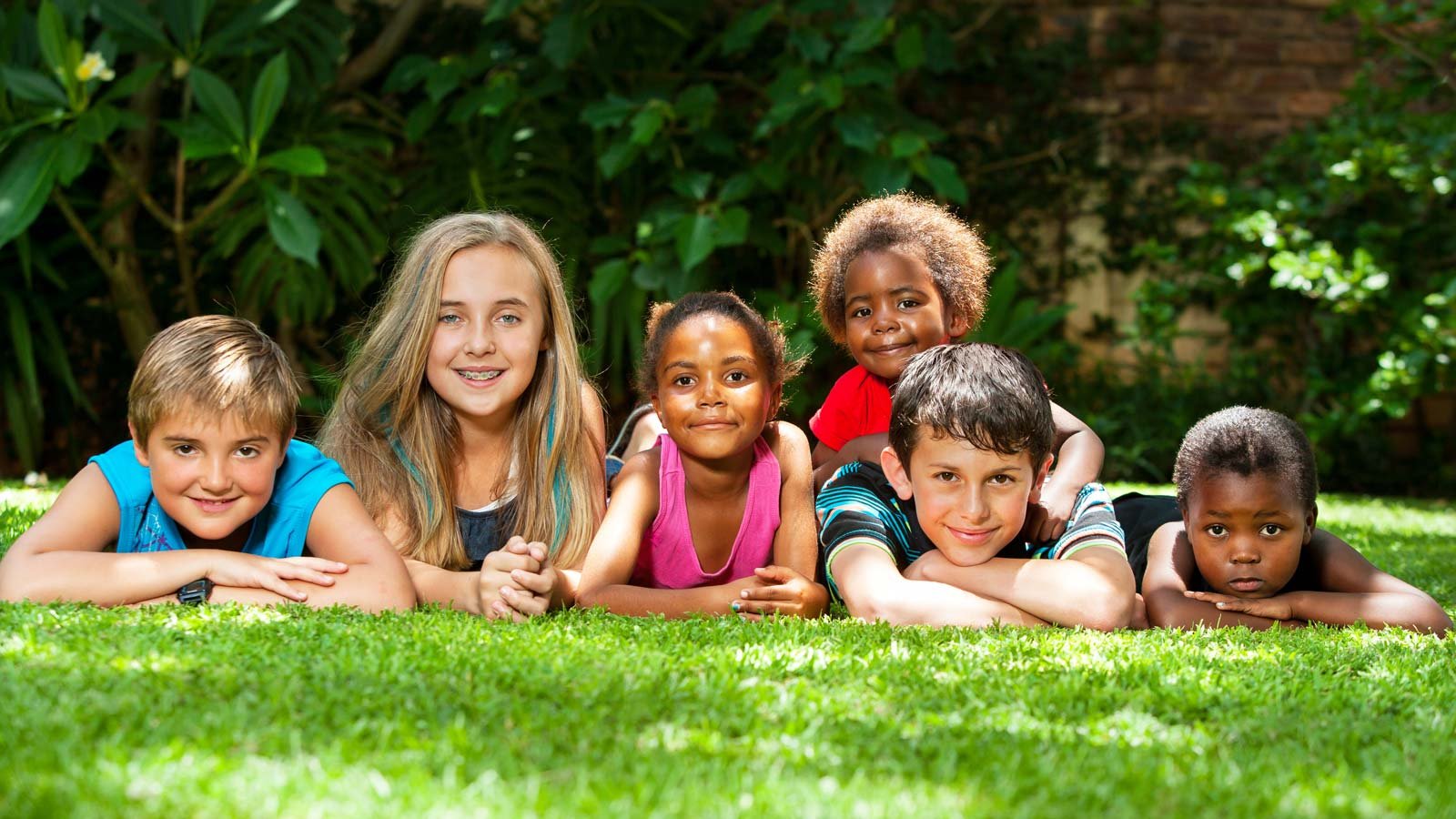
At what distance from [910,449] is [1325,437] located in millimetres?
5324

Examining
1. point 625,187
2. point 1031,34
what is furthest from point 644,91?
point 1031,34

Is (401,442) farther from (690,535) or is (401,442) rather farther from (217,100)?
(217,100)

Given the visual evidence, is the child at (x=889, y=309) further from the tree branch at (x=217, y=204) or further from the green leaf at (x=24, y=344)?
the green leaf at (x=24, y=344)

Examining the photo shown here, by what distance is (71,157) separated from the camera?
5359 mm

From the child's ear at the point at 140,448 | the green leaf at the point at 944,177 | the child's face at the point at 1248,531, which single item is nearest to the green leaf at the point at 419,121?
the green leaf at the point at 944,177

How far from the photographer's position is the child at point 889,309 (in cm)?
374

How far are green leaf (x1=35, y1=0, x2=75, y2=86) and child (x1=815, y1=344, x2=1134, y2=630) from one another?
3999mm

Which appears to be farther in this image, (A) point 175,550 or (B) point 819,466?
(B) point 819,466

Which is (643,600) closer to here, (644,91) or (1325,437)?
(644,91)

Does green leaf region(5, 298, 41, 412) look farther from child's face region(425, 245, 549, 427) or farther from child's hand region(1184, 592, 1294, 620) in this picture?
child's hand region(1184, 592, 1294, 620)

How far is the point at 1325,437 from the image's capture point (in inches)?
294

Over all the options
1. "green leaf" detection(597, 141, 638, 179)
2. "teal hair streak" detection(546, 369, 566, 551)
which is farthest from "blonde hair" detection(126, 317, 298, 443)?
"green leaf" detection(597, 141, 638, 179)

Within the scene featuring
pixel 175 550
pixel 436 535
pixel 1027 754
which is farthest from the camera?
pixel 436 535

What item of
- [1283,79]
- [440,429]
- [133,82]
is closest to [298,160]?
[133,82]
